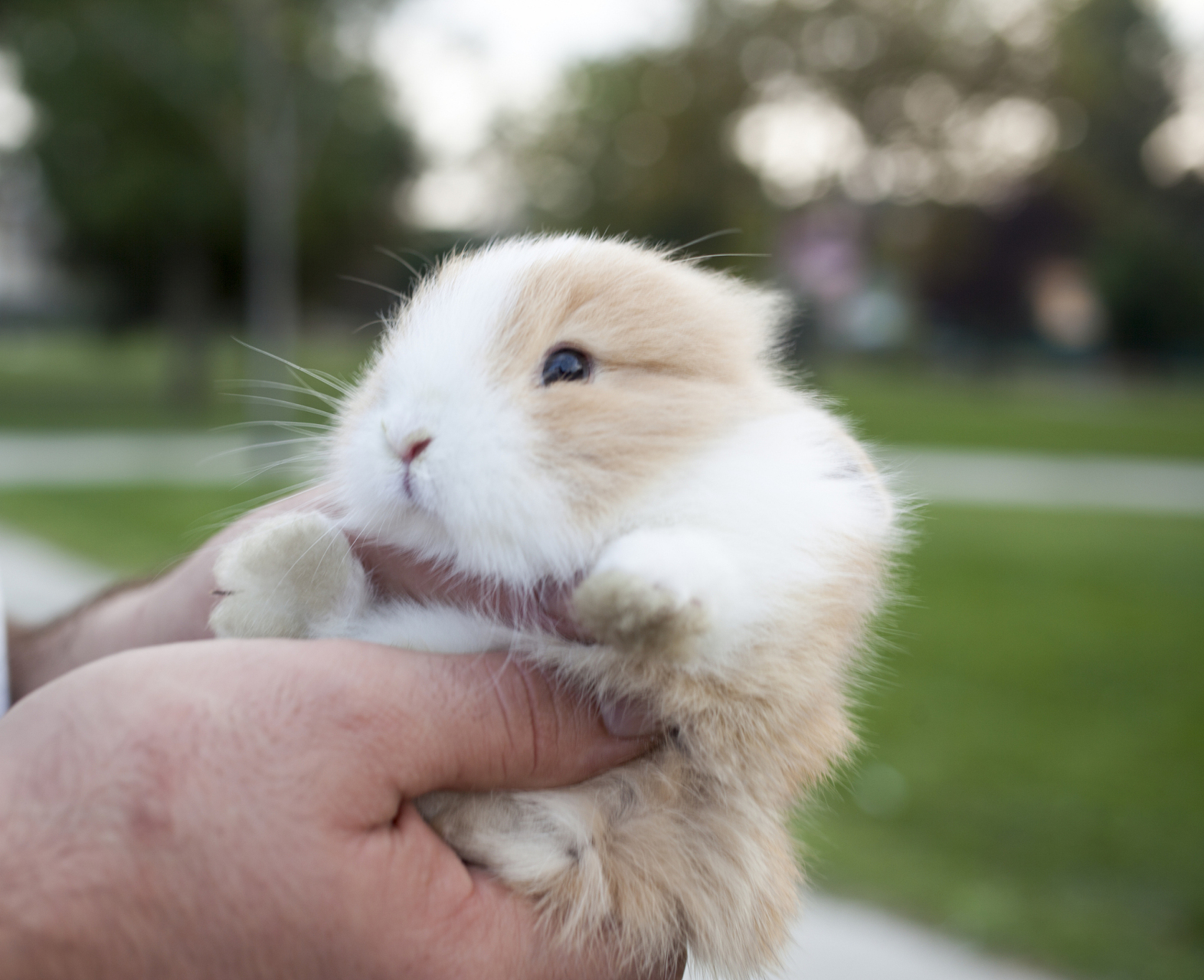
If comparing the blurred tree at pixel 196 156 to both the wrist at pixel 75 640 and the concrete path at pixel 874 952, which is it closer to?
the concrete path at pixel 874 952

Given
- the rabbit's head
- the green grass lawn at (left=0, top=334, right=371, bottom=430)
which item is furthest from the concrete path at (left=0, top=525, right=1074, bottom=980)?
the green grass lawn at (left=0, top=334, right=371, bottom=430)

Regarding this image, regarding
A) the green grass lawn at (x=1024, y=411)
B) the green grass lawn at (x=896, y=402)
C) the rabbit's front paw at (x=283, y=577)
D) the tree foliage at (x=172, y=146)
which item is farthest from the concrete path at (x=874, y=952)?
the tree foliage at (x=172, y=146)

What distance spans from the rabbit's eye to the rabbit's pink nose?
9.1 inches

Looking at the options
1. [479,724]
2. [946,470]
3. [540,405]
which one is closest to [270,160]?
[946,470]

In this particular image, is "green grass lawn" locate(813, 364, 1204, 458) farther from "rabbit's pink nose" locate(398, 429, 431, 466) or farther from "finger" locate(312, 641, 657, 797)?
"rabbit's pink nose" locate(398, 429, 431, 466)

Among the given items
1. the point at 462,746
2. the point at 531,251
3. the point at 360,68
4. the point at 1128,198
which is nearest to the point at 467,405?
the point at 531,251

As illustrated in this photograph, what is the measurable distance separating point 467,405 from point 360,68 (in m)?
24.8

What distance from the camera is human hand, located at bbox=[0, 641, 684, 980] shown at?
4.93ft

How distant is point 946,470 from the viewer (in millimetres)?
19031

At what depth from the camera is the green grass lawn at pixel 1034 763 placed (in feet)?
16.0

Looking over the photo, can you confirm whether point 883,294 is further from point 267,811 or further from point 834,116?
point 267,811

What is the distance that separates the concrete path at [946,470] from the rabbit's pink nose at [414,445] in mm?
→ 12935

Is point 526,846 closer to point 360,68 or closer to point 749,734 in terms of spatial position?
point 749,734

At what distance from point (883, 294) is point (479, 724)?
5092 cm
